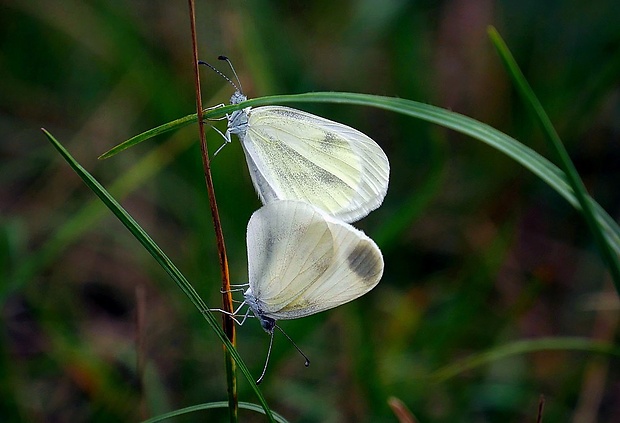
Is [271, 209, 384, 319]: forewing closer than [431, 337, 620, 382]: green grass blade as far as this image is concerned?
Yes

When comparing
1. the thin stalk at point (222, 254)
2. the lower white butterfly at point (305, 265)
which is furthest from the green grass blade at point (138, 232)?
the lower white butterfly at point (305, 265)

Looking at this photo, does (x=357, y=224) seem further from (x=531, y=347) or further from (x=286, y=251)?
(x=286, y=251)

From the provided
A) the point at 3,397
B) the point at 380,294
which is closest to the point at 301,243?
the point at 3,397

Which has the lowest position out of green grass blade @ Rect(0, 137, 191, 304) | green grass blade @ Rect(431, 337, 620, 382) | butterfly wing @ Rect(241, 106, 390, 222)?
green grass blade @ Rect(431, 337, 620, 382)

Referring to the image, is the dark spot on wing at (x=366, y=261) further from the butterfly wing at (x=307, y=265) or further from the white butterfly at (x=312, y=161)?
the white butterfly at (x=312, y=161)

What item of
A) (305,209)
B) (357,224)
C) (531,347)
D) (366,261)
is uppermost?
(305,209)

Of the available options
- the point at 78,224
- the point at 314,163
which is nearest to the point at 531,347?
the point at 314,163

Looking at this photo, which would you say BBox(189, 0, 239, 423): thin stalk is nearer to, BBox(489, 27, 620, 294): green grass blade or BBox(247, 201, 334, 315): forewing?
BBox(247, 201, 334, 315): forewing

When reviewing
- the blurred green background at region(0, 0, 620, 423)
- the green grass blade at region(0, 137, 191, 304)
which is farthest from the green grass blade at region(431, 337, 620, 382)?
the green grass blade at region(0, 137, 191, 304)
